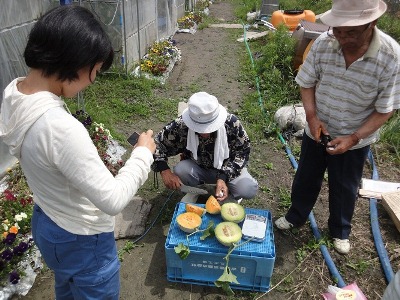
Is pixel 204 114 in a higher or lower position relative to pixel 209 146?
higher

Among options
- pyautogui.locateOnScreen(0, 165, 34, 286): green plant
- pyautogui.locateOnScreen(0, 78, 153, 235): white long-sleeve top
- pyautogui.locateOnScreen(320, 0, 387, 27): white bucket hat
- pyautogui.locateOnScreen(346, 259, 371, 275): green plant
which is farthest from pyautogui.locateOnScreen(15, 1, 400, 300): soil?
pyautogui.locateOnScreen(320, 0, 387, 27): white bucket hat

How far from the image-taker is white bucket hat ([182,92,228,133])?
2.77 m

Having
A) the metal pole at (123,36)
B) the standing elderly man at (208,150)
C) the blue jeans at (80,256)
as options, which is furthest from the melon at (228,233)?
the metal pole at (123,36)

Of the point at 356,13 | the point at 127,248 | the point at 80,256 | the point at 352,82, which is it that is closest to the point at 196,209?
the point at 127,248

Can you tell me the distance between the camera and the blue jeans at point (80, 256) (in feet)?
5.19

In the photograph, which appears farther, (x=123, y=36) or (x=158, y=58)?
(x=158, y=58)

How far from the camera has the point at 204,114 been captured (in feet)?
9.11

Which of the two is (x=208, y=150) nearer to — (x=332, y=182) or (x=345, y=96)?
(x=332, y=182)

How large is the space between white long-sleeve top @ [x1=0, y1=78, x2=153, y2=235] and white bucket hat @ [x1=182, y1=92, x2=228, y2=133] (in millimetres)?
1324

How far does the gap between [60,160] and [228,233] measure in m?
1.58

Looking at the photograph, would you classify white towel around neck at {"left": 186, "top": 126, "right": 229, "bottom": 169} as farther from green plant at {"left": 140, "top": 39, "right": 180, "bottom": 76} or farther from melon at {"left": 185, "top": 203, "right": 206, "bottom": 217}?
green plant at {"left": 140, "top": 39, "right": 180, "bottom": 76}

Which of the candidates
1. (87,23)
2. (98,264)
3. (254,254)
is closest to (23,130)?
(87,23)

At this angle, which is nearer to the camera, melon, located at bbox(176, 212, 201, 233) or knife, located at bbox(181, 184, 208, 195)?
melon, located at bbox(176, 212, 201, 233)

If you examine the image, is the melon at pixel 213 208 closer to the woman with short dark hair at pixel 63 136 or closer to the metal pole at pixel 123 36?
the woman with short dark hair at pixel 63 136
